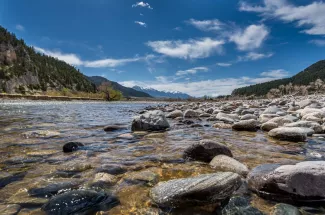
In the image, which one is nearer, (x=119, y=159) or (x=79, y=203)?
(x=79, y=203)

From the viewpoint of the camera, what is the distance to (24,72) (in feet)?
364

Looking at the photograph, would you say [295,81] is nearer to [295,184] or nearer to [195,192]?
[295,184]

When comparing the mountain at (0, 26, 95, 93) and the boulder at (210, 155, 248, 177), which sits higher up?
the mountain at (0, 26, 95, 93)

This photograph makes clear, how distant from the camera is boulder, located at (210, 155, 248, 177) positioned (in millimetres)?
3544

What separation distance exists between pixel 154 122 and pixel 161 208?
20.4 feet

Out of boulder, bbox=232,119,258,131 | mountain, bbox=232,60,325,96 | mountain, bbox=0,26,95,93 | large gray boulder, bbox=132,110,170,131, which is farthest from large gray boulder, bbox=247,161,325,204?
mountain, bbox=232,60,325,96

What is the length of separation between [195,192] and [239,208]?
482mm

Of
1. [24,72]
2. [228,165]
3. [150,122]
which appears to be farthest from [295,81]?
[228,165]

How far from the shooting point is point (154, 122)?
8.68 m

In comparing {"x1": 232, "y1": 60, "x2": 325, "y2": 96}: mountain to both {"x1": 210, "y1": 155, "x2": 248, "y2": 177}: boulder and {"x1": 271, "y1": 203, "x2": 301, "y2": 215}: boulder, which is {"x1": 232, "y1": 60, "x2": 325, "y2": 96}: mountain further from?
{"x1": 271, "y1": 203, "x2": 301, "y2": 215}: boulder

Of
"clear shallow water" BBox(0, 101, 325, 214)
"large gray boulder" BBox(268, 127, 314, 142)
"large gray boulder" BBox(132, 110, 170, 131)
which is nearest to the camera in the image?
"clear shallow water" BBox(0, 101, 325, 214)

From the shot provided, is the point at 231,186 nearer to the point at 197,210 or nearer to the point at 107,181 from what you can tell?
the point at 197,210

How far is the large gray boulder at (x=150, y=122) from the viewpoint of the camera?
8.42 m

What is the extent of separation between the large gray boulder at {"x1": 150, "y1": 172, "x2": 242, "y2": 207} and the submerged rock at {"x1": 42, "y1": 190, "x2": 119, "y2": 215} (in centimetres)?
56
